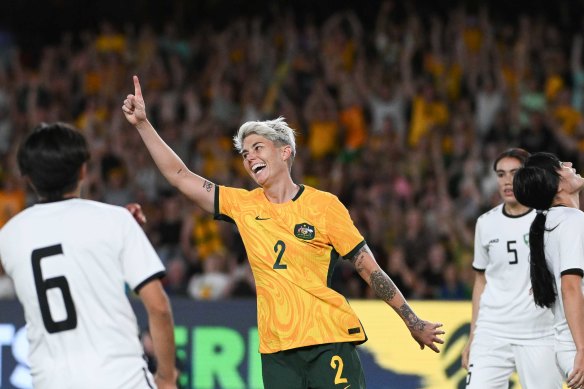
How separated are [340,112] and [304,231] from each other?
915 centimetres

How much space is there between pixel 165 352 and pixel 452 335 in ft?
17.1

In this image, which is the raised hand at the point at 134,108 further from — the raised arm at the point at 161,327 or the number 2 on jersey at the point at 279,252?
the raised arm at the point at 161,327

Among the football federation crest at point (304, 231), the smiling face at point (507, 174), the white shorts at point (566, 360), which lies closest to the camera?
the football federation crest at point (304, 231)

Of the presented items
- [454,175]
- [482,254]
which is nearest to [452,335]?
[482,254]

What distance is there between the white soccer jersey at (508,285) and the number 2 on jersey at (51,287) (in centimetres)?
364

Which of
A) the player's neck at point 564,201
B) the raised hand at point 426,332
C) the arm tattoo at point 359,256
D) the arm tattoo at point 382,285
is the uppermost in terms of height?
the player's neck at point 564,201

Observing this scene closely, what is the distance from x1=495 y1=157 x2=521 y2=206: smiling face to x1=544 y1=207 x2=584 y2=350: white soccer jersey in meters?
1.32

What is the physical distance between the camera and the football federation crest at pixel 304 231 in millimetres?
6020

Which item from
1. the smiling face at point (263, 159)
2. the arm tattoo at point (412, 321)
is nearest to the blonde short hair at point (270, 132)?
the smiling face at point (263, 159)

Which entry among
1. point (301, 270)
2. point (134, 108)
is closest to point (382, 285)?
point (301, 270)

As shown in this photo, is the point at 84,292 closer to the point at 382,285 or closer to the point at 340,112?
the point at 382,285

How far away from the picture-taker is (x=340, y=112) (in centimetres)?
1505

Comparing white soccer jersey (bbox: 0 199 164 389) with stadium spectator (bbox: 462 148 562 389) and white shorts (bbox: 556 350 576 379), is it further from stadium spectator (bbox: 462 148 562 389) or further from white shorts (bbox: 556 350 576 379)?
stadium spectator (bbox: 462 148 562 389)

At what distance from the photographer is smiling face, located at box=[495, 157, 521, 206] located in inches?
293
